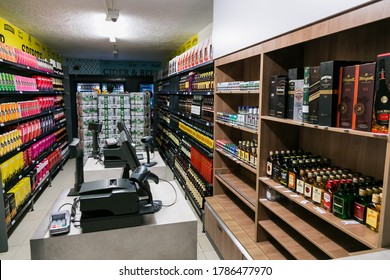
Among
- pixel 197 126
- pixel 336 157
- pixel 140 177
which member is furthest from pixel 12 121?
pixel 336 157

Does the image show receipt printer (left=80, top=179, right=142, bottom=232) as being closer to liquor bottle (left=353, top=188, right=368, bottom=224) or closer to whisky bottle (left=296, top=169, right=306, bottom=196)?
whisky bottle (left=296, top=169, right=306, bottom=196)

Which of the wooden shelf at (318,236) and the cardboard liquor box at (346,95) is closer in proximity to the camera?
the cardboard liquor box at (346,95)

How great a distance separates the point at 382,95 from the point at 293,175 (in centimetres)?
93

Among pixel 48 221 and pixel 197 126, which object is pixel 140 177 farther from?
pixel 197 126

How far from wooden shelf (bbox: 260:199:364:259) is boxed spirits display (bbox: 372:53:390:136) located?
0.81 meters

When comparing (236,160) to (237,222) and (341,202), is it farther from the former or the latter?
(341,202)

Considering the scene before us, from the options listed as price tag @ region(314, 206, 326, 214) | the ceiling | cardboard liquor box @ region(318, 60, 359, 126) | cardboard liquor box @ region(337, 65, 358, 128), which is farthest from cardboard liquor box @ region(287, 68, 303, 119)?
the ceiling

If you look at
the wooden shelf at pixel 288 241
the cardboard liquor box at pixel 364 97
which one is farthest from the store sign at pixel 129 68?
the cardboard liquor box at pixel 364 97

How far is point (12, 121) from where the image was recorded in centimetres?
421

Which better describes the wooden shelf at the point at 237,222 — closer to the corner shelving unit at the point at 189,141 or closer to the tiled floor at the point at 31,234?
the corner shelving unit at the point at 189,141

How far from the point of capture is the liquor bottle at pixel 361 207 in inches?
62.7

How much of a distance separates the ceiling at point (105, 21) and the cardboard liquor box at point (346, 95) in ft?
10.1

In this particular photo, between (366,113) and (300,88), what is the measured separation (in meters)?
0.62

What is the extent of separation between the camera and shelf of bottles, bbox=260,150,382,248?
154 centimetres
